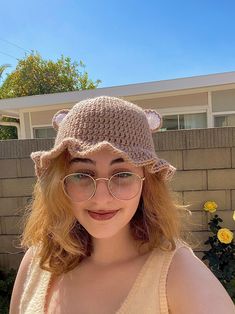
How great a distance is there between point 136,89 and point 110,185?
727cm

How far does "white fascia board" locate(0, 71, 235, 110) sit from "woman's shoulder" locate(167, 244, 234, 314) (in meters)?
6.98

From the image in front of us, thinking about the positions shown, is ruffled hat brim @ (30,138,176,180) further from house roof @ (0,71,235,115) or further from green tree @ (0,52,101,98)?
green tree @ (0,52,101,98)

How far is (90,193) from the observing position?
3.65 feet

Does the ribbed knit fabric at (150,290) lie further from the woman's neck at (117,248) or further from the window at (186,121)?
the window at (186,121)

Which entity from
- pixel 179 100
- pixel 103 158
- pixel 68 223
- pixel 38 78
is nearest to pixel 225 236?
pixel 68 223

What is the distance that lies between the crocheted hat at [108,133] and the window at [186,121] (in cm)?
728

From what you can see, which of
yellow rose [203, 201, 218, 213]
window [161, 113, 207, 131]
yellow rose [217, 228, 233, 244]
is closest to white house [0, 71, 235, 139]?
window [161, 113, 207, 131]

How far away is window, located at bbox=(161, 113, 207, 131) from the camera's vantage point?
8203 millimetres

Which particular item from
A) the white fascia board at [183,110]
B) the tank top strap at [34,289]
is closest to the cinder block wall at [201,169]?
the tank top strap at [34,289]

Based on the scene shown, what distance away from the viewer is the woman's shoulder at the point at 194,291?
954 mm

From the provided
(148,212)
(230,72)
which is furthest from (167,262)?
(230,72)

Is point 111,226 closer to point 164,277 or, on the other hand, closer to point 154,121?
point 164,277

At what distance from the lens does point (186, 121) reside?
8320 mm

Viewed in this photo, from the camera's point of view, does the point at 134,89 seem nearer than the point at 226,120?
No
